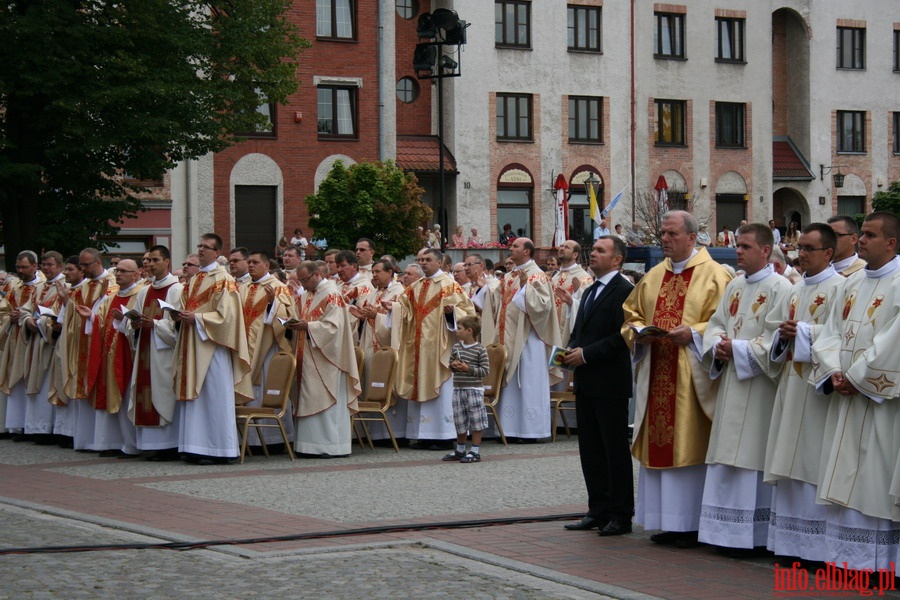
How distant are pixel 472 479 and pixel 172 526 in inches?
147

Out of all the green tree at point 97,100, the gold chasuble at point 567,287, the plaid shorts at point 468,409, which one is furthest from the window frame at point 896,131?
the plaid shorts at point 468,409

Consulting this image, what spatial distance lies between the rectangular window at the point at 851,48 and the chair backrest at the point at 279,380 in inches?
1684

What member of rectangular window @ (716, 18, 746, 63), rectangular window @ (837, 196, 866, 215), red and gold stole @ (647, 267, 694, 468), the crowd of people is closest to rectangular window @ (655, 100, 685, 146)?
rectangular window @ (716, 18, 746, 63)

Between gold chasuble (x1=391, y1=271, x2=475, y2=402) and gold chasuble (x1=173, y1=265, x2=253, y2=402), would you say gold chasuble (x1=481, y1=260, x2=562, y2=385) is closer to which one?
gold chasuble (x1=391, y1=271, x2=475, y2=402)

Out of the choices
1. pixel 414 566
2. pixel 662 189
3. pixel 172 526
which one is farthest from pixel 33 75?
pixel 662 189

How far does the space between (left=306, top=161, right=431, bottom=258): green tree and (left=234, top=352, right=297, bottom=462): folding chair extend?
18227 mm

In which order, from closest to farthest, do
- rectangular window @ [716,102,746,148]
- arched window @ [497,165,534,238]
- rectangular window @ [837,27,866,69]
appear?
arched window @ [497,165,534,238] → rectangular window @ [716,102,746,148] → rectangular window @ [837,27,866,69]

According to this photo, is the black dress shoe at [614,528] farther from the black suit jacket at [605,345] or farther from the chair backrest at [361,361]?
the chair backrest at [361,361]

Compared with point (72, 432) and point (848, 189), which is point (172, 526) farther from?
point (848, 189)

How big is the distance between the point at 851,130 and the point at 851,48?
10.2ft

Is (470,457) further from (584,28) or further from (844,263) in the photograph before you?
(584,28)

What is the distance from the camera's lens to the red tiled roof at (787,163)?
52.9m

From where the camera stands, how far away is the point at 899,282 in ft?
27.6

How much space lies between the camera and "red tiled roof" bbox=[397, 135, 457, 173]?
44625 mm
